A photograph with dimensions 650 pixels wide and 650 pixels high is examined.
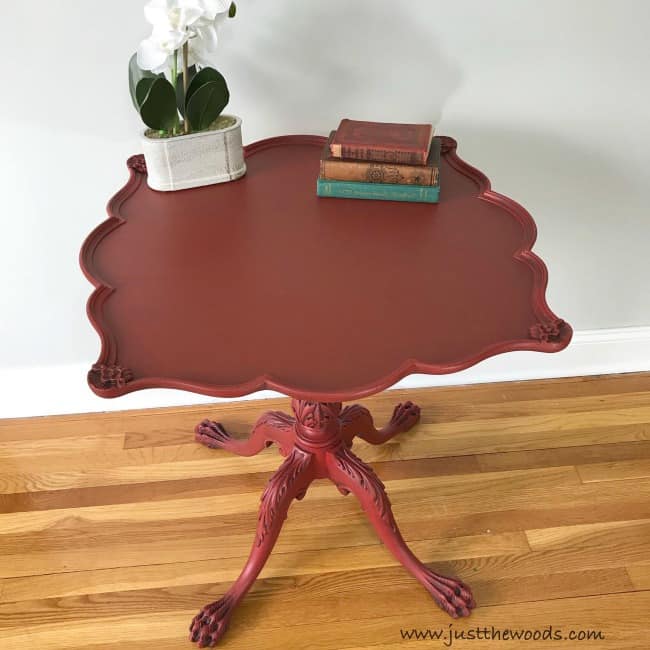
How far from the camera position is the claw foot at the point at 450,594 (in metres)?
1.48

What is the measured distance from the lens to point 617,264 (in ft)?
6.47

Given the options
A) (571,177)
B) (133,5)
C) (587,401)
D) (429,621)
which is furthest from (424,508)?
(133,5)

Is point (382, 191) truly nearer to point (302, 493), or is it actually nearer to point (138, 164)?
point (138, 164)

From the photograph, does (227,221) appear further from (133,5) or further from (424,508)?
(424,508)

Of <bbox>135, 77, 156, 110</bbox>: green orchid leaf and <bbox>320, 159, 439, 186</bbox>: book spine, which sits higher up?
<bbox>135, 77, 156, 110</bbox>: green orchid leaf

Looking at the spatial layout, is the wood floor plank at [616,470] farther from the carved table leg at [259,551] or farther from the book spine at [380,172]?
the book spine at [380,172]

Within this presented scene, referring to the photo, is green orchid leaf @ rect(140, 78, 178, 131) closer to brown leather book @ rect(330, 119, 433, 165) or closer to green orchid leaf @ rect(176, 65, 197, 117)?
green orchid leaf @ rect(176, 65, 197, 117)

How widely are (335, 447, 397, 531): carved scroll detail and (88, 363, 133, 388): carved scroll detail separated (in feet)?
2.11

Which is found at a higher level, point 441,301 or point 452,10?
point 452,10

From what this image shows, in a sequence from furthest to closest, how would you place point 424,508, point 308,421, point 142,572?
point 424,508
point 142,572
point 308,421

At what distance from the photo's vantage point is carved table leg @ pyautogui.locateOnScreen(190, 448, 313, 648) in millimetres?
1447

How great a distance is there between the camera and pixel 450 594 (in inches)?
58.7

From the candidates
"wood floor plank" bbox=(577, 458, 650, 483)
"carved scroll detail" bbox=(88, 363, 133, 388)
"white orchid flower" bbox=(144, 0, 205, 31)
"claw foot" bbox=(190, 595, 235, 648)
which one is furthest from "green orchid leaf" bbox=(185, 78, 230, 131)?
"wood floor plank" bbox=(577, 458, 650, 483)

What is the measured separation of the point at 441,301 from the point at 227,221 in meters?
0.44
